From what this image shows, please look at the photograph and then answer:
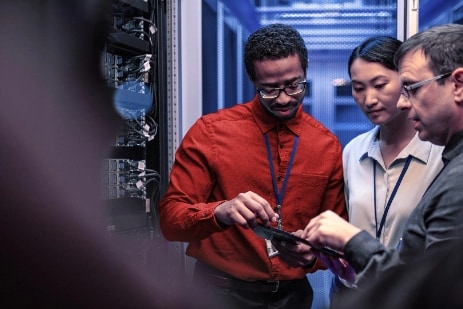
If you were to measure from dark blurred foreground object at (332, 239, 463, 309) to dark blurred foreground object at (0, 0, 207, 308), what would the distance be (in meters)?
0.22

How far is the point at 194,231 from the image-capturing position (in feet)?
4.02

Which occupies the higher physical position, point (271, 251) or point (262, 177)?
point (262, 177)

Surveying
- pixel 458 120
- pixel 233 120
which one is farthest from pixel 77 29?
pixel 233 120

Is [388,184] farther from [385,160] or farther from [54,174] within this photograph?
[54,174]

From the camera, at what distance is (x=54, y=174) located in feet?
1.19

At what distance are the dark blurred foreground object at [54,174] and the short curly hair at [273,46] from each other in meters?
0.91

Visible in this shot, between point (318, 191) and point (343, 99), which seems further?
point (343, 99)

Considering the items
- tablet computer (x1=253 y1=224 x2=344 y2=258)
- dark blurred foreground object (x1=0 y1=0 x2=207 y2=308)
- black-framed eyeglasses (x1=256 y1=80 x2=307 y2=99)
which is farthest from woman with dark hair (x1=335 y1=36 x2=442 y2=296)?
dark blurred foreground object (x1=0 y1=0 x2=207 y2=308)

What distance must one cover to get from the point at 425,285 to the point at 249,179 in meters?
1.09

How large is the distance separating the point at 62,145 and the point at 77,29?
10 cm

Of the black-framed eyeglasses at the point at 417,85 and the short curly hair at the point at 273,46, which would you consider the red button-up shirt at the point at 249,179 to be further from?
the black-framed eyeglasses at the point at 417,85

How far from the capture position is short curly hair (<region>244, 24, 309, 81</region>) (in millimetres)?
1301

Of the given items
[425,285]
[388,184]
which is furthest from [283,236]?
[425,285]

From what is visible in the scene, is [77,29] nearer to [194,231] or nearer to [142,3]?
[194,231]
